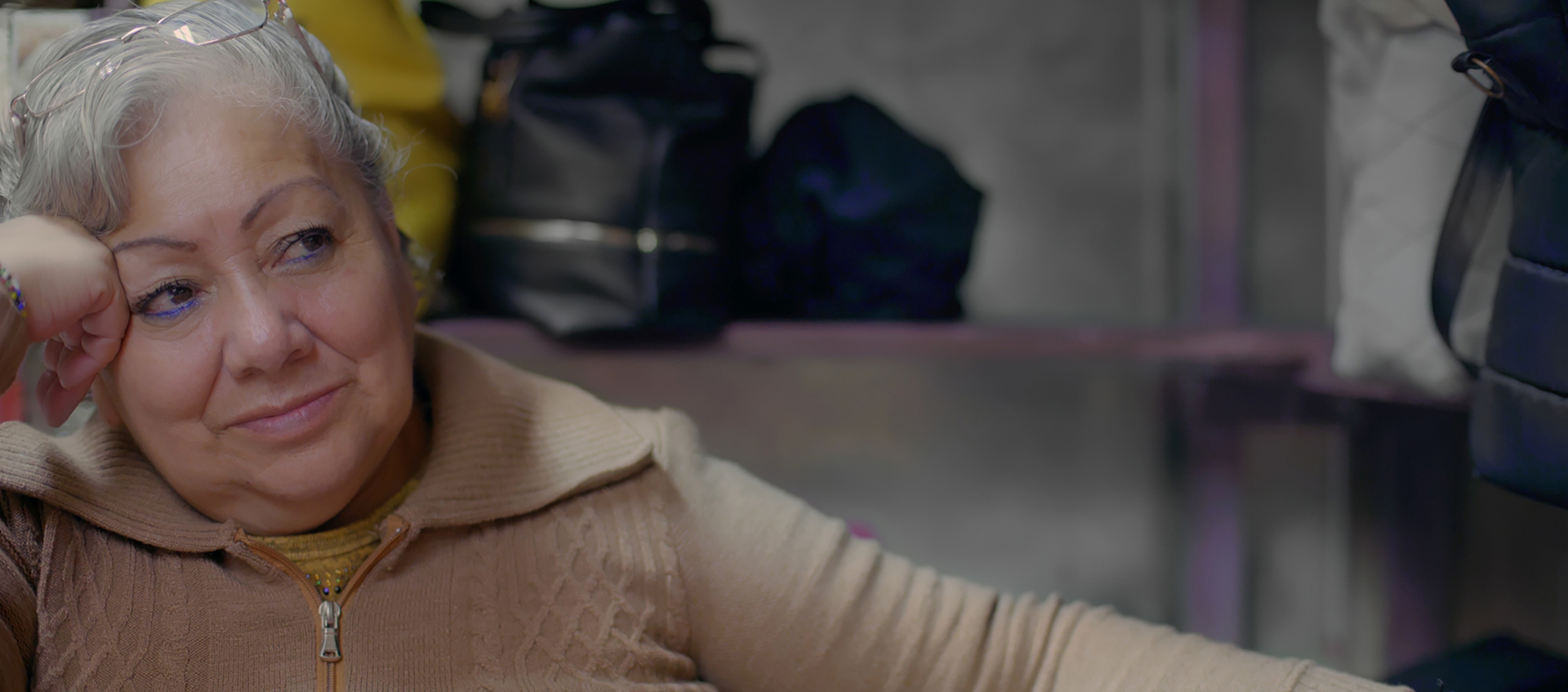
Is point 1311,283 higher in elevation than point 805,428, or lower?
higher

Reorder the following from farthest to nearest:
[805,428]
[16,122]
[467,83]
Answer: [805,428], [467,83], [16,122]

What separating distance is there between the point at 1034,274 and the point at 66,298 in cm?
153

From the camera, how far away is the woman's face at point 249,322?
0.79 meters

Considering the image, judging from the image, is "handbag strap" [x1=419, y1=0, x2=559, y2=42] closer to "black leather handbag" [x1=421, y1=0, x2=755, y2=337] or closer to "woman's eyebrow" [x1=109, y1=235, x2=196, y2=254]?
"black leather handbag" [x1=421, y1=0, x2=755, y2=337]

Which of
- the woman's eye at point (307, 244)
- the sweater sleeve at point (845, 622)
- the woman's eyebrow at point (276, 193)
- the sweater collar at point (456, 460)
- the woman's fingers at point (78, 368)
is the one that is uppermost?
the woman's eyebrow at point (276, 193)

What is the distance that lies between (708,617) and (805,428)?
0.87m

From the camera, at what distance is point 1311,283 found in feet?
5.84

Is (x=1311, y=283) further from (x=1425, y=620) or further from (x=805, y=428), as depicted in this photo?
(x=805, y=428)

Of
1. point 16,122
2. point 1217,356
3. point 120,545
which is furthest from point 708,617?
point 1217,356

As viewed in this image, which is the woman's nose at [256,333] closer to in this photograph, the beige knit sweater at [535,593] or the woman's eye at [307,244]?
the woman's eye at [307,244]

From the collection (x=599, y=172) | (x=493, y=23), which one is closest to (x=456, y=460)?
(x=599, y=172)

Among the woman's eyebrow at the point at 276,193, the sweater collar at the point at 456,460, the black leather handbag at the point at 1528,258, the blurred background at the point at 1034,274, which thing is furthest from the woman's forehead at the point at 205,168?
the black leather handbag at the point at 1528,258

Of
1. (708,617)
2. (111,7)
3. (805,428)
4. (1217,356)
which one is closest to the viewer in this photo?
(708,617)

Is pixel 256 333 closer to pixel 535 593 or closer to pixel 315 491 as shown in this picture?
pixel 315 491
